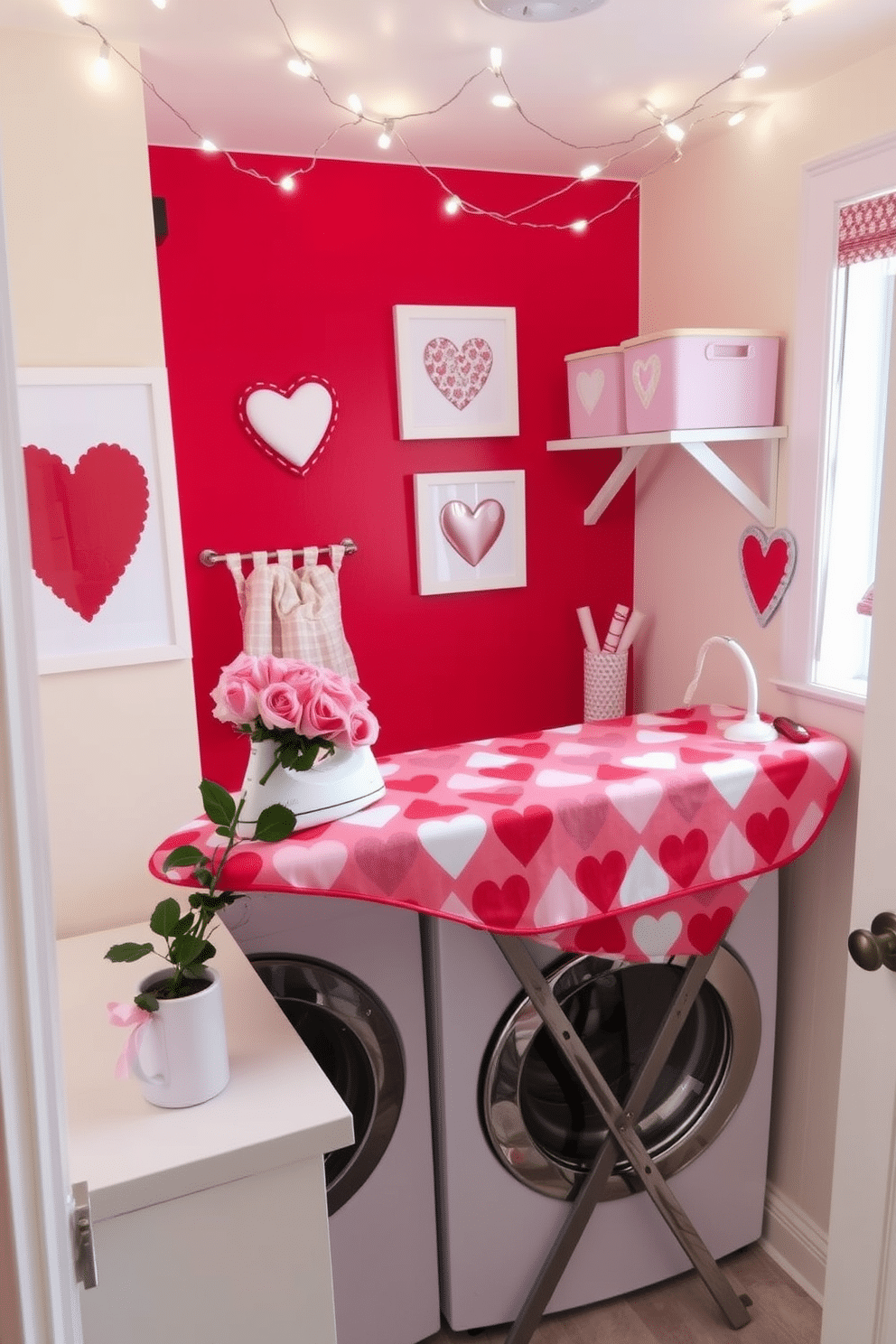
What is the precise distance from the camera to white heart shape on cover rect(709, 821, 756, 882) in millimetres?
1956

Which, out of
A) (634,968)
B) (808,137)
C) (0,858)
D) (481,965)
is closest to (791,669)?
(634,968)

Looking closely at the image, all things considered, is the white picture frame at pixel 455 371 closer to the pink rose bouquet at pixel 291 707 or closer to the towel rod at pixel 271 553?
the towel rod at pixel 271 553

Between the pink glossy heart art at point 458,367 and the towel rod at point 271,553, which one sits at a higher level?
the pink glossy heart art at point 458,367

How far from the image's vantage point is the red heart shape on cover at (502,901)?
1767mm

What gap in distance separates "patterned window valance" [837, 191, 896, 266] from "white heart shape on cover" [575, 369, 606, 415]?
21.0 inches

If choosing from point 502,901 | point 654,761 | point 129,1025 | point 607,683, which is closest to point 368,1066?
point 502,901

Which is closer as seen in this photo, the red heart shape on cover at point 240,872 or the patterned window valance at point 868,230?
the red heart shape on cover at point 240,872

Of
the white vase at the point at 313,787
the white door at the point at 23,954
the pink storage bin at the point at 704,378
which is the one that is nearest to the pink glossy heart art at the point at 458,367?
the pink storage bin at the point at 704,378

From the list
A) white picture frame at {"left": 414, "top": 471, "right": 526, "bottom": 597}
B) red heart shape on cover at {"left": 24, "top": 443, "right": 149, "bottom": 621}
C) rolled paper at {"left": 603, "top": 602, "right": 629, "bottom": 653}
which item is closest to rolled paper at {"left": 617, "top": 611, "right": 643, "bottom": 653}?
rolled paper at {"left": 603, "top": 602, "right": 629, "bottom": 653}

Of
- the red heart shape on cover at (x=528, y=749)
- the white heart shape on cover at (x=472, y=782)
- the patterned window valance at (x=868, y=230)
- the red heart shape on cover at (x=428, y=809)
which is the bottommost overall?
the red heart shape on cover at (x=428, y=809)

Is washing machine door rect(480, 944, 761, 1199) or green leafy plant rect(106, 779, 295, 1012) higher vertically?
green leafy plant rect(106, 779, 295, 1012)

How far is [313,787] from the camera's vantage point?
66.9 inches

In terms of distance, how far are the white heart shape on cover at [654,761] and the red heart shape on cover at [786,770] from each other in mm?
167

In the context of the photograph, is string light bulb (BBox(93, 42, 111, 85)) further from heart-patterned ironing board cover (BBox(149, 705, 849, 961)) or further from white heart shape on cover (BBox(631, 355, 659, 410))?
heart-patterned ironing board cover (BBox(149, 705, 849, 961))
